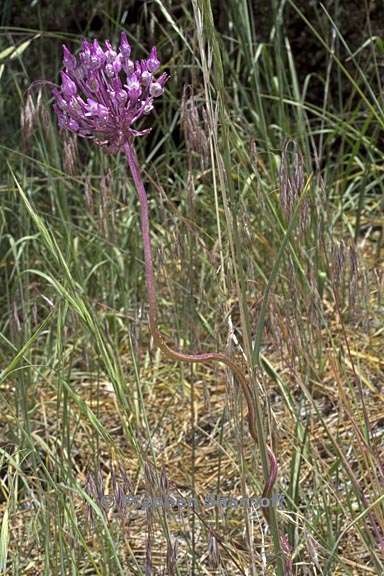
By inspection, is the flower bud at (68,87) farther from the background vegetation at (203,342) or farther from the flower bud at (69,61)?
the background vegetation at (203,342)

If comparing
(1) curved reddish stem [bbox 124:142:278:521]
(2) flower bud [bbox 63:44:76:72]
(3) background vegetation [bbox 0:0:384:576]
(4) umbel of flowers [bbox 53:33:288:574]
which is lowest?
(3) background vegetation [bbox 0:0:384:576]

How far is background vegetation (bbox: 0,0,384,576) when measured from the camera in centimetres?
118

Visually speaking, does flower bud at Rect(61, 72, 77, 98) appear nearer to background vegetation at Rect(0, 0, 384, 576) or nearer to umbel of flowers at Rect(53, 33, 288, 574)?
umbel of flowers at Rect(53, 33, 288, 574)

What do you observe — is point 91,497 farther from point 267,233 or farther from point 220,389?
point 267,233

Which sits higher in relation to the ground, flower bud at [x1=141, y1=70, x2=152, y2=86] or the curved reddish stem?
flower bud at [x1=141, y1=70, x2=152, y2=86]

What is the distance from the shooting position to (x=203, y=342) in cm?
206

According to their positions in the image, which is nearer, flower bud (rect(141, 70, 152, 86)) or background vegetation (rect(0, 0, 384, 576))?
flower bud (rect(141, 70, 152, 86))

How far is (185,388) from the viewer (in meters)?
1.97

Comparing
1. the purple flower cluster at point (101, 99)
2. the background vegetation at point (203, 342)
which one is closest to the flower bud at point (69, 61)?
the purple flower cluster at point (101, 99)

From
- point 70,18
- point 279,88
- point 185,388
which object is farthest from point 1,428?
point 70,18

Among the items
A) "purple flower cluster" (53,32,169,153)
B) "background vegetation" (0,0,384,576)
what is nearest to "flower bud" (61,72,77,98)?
"purple flower cluster" (53,32,169,153)

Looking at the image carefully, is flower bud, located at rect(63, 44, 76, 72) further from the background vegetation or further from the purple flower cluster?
the background vegetation

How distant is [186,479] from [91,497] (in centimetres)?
41

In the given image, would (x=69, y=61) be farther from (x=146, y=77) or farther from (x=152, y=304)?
(x=152, y=304)
